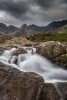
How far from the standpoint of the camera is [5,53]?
57.9m

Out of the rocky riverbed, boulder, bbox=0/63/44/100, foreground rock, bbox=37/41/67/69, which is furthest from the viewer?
foreground rock, bbox=37/41/67/69

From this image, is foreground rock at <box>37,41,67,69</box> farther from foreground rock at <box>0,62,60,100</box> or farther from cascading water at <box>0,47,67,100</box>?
foreground rock at <box>0,62,60,100</box>

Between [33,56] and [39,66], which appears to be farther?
[33,56]

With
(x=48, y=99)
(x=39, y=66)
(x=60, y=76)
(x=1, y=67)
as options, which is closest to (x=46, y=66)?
(x=39, y=66)

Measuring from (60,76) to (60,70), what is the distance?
5.43m

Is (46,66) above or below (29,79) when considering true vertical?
below

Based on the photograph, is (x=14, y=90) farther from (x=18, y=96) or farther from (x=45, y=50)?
(x=45, y=50)

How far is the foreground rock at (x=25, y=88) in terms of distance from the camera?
26.7 meters

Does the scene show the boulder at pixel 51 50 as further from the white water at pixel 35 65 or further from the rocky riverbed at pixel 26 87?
the rocky riverbed at pixel 26 87

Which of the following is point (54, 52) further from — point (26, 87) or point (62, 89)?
point (26, 87)

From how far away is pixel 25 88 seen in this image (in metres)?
27.3

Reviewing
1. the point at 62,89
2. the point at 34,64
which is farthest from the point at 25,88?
the point at 34,64

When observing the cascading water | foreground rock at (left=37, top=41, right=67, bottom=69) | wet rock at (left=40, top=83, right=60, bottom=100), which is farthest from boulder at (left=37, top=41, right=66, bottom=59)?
wet rock at (left=40, top=83, right=60, bottom=100)

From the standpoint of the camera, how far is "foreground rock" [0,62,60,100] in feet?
87.7
